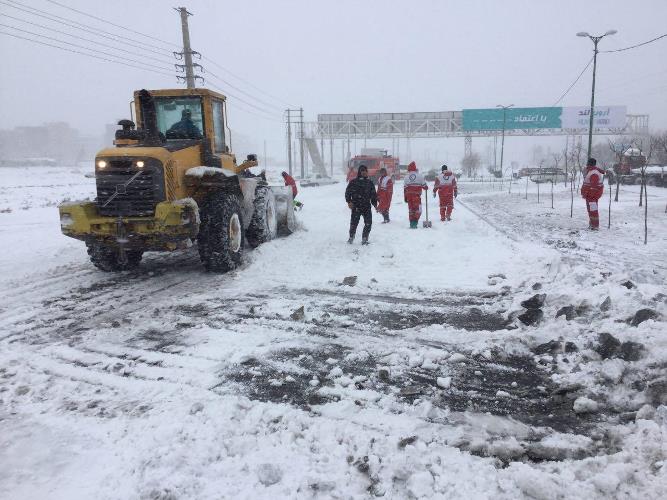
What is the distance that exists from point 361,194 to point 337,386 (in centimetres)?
612

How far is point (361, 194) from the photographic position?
9242 mm

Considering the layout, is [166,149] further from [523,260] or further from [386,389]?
[523,260]

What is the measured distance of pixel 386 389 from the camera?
349 cm

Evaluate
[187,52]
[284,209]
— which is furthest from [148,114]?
[187,52]

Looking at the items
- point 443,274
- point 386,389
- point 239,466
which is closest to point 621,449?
point 386,389

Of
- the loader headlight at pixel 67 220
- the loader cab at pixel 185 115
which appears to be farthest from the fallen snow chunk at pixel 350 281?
the loader headlight at pixel 67 220

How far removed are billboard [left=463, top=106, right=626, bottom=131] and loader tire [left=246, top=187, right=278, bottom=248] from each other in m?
39.2

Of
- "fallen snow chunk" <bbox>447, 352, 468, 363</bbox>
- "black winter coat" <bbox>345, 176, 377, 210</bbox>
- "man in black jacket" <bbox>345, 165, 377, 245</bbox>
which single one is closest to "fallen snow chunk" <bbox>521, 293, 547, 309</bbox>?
"fallen snow chunk" <bbox>447, 352, 468, 363</bbox>

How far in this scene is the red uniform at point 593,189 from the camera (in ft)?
35.8

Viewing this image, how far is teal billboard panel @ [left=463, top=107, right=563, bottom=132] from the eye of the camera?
43.3m

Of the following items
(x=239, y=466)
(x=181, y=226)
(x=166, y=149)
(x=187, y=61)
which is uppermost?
(x=187, y=61)

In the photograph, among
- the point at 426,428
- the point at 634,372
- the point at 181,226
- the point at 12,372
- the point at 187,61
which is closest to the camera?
the point at 426,428

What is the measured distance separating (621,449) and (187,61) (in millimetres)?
24411

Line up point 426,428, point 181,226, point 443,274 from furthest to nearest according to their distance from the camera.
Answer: point 443,274
point 181,226
point 426,428
